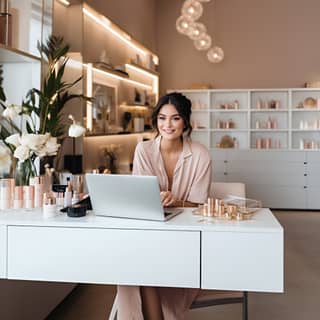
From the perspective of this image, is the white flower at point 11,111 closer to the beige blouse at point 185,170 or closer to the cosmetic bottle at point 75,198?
the cosmetic bottle at point 75,198

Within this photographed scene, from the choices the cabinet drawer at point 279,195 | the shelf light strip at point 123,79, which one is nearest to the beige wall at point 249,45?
the shelf light strip at point 123,79

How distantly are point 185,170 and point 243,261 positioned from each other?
0.86 meters

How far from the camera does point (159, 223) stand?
1.54 meters

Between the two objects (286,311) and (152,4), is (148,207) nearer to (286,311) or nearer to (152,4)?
(286,311)

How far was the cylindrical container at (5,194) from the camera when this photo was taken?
192cm

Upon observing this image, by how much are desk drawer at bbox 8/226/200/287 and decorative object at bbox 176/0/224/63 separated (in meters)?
4.08

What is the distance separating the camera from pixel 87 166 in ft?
13.8

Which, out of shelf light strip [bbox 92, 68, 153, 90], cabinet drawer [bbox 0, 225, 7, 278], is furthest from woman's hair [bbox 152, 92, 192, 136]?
shelf light strip [bbox 92, 68, 153, 90]

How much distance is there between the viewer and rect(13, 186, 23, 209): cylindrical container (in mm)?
1929

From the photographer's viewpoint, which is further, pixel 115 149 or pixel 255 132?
pixel 255 132

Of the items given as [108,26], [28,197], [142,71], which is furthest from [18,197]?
[142,71]

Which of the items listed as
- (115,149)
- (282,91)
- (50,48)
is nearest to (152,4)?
(282,91)

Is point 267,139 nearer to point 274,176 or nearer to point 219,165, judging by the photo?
point 274,176

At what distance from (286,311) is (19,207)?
2.07 metres
